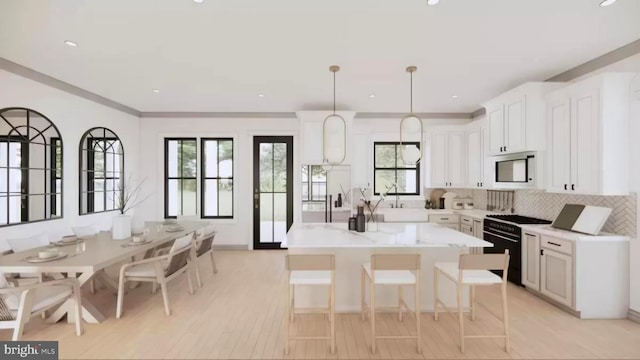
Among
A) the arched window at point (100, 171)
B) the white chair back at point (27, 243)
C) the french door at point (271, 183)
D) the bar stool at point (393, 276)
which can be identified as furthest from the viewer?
the french door at point (271, 183)

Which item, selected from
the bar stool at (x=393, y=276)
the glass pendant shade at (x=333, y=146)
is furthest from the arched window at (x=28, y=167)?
the bar stool at (x=393, y=276)

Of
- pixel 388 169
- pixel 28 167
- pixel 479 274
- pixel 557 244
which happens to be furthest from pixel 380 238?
pixel 28 167

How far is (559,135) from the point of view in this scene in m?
3.57

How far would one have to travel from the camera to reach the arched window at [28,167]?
3480 millimetres

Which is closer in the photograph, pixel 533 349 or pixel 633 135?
pixel 533 349

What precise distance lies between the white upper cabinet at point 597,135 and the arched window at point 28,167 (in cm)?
647

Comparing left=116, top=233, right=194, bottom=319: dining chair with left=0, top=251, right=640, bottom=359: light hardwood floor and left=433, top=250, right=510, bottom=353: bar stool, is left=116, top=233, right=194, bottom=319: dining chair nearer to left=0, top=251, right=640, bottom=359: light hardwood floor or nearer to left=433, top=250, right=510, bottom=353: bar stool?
left=0, top=251, right=640, bottom=359: light hardwood floor

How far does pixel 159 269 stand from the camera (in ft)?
10.5

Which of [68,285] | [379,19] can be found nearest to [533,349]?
[379,19]

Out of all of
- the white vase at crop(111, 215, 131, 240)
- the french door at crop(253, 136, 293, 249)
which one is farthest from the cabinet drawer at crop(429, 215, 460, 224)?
the white vase at crop(111, 215, 131, 240)

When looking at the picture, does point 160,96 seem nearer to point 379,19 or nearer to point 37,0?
point 37,0

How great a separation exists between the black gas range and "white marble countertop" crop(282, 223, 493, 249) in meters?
1.20

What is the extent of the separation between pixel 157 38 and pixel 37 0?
0.84 meters

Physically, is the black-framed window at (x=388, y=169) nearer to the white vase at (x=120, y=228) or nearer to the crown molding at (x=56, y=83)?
the white vase at (x=120, y=228)
